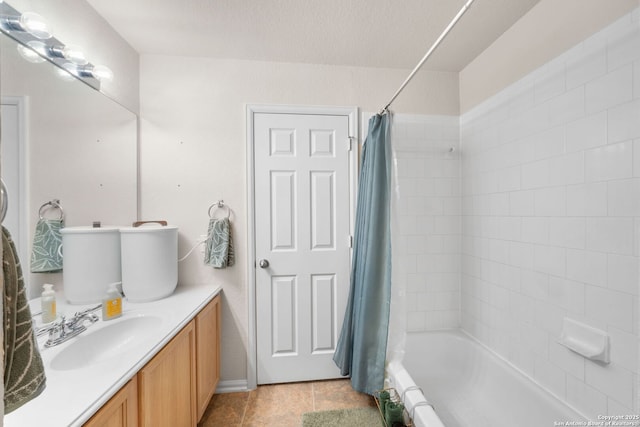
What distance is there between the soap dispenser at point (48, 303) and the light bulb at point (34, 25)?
103 centimetres

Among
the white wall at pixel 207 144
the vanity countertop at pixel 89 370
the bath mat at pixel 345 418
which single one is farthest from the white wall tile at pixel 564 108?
the vanity countertop at pixel 89 370

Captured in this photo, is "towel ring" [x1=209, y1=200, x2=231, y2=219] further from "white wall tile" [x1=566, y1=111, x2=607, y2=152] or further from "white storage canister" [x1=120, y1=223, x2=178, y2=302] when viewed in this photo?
"white wall tile" [x1=566, y1=111, x2=607, y2=152]

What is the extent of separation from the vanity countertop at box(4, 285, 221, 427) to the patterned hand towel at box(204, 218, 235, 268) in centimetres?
35

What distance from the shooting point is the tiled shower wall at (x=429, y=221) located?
192 centimetres

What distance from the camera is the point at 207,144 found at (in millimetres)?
1777

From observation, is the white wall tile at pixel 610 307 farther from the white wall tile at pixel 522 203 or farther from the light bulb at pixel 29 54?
the light bulb at pixel 29 54

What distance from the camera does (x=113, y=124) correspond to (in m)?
1.50

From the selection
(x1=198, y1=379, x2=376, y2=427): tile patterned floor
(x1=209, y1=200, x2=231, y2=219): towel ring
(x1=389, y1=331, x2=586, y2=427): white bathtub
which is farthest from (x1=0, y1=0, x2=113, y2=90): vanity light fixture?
(x1=389, y1=331, x2=586, y2=427): white bathtub

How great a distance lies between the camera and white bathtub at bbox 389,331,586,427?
1215mm

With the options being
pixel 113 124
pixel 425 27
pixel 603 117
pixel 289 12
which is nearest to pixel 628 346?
pixel 603 117

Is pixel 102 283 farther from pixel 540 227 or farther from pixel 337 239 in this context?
pixel 540 227

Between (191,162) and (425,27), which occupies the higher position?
(425,27)

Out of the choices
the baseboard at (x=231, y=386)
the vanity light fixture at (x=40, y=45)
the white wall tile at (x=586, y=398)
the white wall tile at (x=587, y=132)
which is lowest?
the baseboard at (x=231, y=386)

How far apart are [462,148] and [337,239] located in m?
1.19
